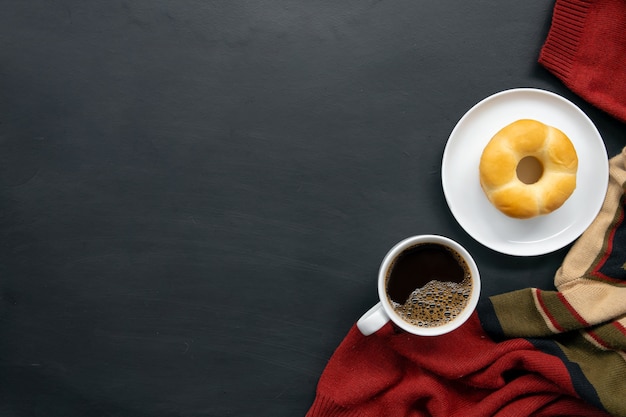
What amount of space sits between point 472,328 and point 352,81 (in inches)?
19.3

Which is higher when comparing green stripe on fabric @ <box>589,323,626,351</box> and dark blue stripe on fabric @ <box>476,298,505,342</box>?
green stripe on fabric @ <box>589,323,626,351</box>

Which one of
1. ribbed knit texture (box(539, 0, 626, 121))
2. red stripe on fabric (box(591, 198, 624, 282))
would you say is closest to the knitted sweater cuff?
ribbed knit texture (box(539, 0, 626, 121))

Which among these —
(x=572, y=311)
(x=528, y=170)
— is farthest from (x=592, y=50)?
(x=572, y=311)

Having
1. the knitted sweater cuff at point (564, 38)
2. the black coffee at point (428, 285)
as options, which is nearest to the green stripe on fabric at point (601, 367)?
the black coffee at point (428, 285)

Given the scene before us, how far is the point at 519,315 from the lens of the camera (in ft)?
3.18

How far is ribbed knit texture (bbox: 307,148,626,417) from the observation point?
0.94 metres

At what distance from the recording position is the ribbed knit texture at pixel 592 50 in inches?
37.7

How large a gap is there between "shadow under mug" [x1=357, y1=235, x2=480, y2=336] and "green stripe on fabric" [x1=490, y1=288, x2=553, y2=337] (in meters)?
0.09

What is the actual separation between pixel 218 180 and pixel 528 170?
54 centimetres

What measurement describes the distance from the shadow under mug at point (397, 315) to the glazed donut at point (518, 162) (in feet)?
0.35

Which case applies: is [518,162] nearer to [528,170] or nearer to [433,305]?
[528,170]

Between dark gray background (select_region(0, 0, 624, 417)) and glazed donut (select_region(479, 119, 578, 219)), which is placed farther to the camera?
dark gray background (select_region(0, 0, 624, 417))

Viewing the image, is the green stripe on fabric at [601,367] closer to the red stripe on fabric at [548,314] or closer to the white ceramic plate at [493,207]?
the red stripe on fabric at [548,314]

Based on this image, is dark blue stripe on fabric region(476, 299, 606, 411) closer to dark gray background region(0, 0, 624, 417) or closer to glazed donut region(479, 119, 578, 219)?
dark gray background region(0, 0, 624, 417)
